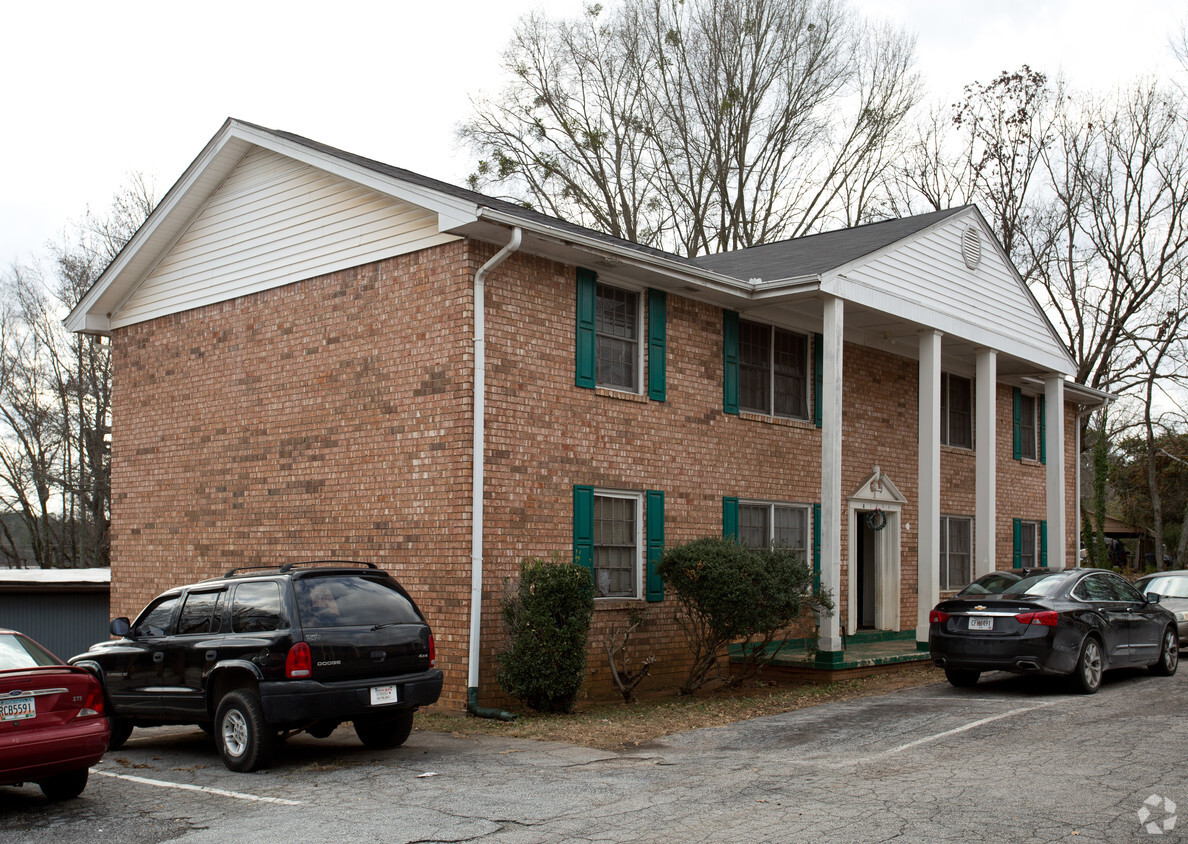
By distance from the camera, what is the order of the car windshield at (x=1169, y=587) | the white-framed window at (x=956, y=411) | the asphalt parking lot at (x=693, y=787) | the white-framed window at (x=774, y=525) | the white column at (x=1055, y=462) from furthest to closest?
1. the white-framed window at (x=956, y=411)
2. the white column at (x=1055, y=462)
3. the car windshield at (x=1169, y=587)
4. the white-framed window at (x=774, y=525)
5. the asphalt parking lot at (x=693, y=787)

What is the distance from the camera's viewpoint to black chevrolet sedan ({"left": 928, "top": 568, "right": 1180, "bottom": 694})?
1209 centimetres

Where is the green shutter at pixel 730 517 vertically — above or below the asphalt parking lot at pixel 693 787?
above

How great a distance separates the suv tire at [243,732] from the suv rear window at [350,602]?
813mm

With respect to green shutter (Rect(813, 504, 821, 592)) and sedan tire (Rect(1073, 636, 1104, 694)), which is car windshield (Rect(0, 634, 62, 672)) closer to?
sedan tire (Rect(1073, 636, 1104, 694))

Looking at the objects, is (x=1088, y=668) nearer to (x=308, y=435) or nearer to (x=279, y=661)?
(x=279, y=661)

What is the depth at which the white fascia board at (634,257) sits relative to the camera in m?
11.6

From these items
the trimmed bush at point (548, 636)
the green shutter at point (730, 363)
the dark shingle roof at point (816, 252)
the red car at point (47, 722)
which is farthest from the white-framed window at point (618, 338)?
the red car at point (47, 722)

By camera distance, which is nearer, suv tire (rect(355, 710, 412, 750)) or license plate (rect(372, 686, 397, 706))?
license plate (rect(372, 686, 397, 706))

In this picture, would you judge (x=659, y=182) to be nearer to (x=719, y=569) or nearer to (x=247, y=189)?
(x=247, y=189)

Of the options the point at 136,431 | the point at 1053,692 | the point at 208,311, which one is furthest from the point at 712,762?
the point at 136,431

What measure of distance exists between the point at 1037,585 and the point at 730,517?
4.09m

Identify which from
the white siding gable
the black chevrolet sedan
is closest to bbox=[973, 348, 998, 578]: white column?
the black chevrolet sedan

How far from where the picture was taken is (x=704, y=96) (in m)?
31.8

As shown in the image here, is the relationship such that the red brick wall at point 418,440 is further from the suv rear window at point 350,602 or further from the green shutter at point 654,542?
the suv rear window at point 350,602
